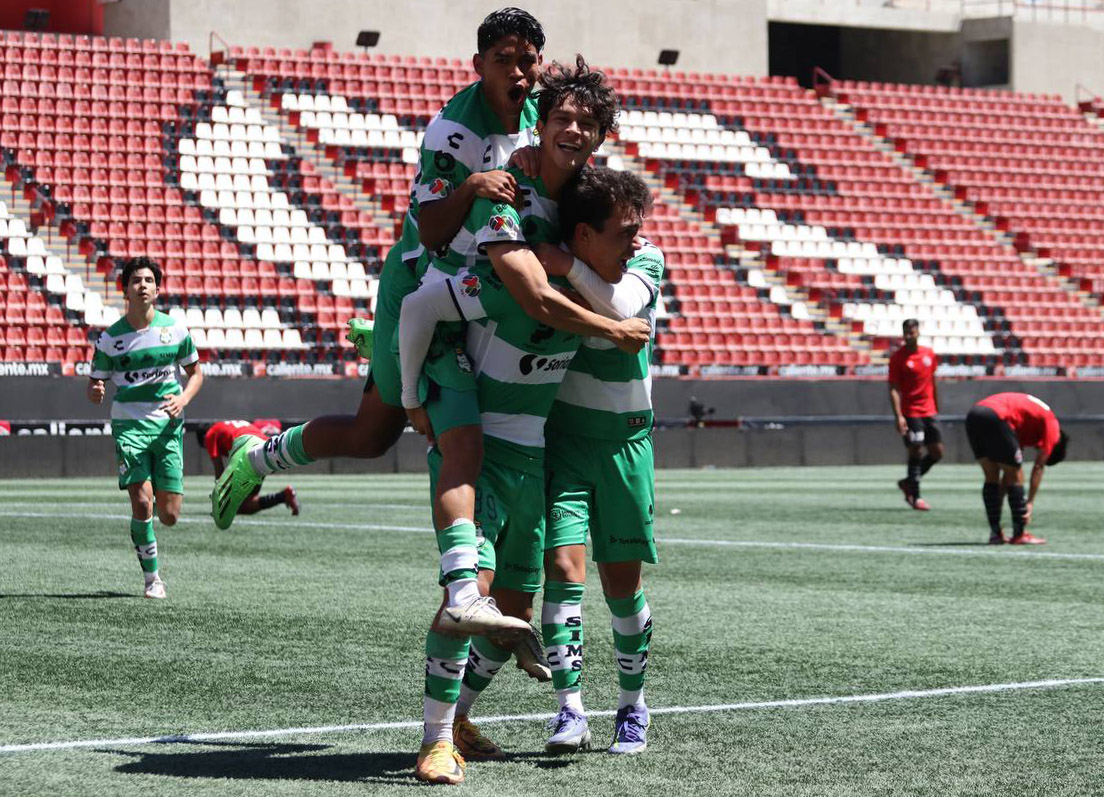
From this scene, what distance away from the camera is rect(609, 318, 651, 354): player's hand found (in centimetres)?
538

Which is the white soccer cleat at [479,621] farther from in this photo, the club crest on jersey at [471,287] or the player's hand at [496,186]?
the player's hand at [496,186]

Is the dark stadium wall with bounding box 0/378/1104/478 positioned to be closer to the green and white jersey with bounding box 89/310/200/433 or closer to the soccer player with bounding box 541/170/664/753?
the green and white jersey with bounding box 89/310/200/433

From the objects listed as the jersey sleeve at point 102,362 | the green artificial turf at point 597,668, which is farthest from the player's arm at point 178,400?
the green artificial turf at point 597,668

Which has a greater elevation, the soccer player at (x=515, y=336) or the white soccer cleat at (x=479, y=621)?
the soccer player at (x=515, y=336)

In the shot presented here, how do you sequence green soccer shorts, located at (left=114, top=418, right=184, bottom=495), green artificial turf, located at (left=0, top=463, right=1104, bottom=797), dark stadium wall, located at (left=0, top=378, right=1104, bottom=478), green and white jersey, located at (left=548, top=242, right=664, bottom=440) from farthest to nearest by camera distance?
dark stadium wall, located at (left=0, top=378, right=1104, bottom=478), green soccer shorts, located at (left=114, top=418, right=184, bottom=495), green and white jersey, located at (left=548, top=242, right=664, bottom=440), green artificial turf, located at (left=0, top=463, right=1104, bottom=797)

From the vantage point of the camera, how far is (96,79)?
33000mm

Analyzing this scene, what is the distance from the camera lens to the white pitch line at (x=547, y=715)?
5.60m

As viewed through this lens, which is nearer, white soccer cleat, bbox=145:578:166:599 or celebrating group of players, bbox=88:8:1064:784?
celebrating group of players, bbox=88:8:1064:784

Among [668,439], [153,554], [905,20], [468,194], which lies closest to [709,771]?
[468,194]

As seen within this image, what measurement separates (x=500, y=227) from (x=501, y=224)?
13 mm

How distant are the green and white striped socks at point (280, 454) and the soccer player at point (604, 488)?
134 cm

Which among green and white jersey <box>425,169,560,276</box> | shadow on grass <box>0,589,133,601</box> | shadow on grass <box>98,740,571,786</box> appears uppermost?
green and white jersey <box>425,169,560,276</box>

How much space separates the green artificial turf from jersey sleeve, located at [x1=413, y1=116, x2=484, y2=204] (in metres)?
1.76

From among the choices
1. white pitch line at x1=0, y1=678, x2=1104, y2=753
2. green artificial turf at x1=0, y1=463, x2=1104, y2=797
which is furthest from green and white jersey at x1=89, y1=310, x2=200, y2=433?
white pitch line at x1=0, y1=678, x2=1104, y2=753
